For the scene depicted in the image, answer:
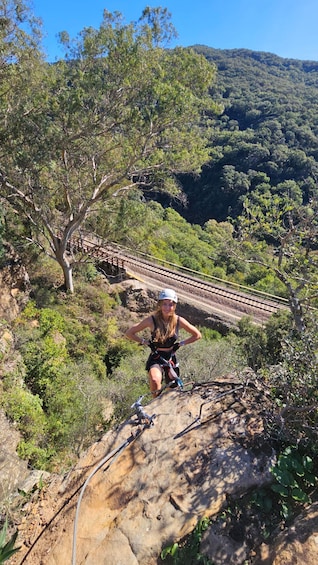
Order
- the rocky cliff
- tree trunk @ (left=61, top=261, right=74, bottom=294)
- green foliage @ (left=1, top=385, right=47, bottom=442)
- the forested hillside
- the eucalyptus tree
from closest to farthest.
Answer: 1. the rocky cliff
2. green foliage @ (left=1, top=385, right=47, bottom=442)
3. the eucalyptus tree
4. tree trunk @ (left=61, top=261, right=74, bottom=294)
5. the forested hillside

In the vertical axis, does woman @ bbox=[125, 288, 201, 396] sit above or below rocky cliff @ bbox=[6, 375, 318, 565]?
above

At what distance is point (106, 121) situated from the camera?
38.9 feet

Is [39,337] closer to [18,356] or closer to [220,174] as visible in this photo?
[18,356]

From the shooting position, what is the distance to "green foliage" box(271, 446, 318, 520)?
285 centimetres

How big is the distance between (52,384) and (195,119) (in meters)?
9.92

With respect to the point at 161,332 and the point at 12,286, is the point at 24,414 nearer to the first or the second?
the point at 161,332

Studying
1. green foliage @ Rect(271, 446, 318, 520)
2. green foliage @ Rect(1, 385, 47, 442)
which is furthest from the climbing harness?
green foliage @ Rect(1, 385, 47, 442)

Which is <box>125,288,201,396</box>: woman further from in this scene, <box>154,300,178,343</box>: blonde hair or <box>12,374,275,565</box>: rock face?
<box>12,374,275,565</box>: rock face

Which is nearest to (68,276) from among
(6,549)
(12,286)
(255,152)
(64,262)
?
(64,262)

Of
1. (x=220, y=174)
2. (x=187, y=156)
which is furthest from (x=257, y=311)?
(x=220, y=174)

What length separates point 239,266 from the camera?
30734 millimetres

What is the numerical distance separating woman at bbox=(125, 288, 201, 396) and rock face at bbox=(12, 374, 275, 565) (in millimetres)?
688

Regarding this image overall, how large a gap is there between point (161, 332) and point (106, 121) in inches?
384

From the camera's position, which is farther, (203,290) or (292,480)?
(203,290)
